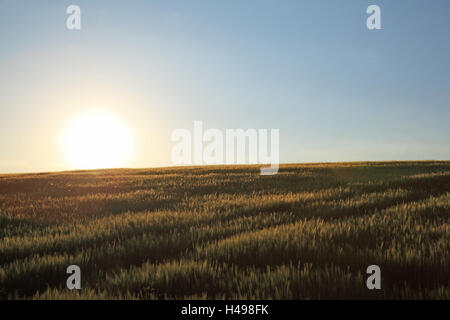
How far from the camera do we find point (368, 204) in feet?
28.4

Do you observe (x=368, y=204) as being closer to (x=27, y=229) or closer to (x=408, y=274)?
(x=408, y=274)

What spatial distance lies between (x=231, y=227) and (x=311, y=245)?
2.14 m

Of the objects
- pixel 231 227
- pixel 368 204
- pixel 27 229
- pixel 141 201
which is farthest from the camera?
pixel 141 201

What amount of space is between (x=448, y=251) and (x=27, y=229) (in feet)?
27.3

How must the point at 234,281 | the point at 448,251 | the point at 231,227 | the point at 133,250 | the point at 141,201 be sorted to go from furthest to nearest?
the point at 141,201 → the point at 231,227 → the point at 133,250 → the point at 448,251 → the point at 234,281

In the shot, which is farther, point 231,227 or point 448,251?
point 231,227

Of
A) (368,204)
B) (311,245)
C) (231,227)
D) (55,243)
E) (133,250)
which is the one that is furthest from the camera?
(368,204)

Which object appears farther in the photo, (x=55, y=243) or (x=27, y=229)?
(x=27, y=229)
